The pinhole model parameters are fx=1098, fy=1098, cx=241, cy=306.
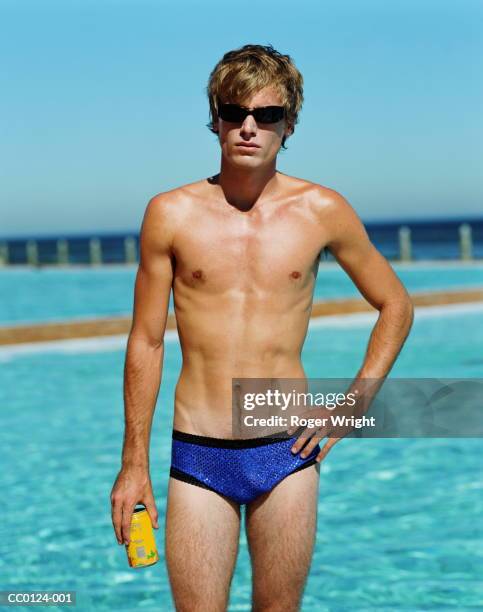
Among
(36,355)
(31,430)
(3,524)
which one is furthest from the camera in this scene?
(36,355)

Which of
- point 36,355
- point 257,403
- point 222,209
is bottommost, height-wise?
point 36,355

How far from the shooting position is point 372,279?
335 centimetres

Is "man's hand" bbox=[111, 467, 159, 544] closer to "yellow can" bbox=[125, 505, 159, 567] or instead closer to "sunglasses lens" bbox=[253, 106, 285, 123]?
"yellow can" bbox=[125, 505, 159, 567]

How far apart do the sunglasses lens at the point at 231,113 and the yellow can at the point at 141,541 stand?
1.15 metres

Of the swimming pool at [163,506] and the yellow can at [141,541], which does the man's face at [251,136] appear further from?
the swimming pool at [163,506]

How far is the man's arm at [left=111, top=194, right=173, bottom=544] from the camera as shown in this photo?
3174mm

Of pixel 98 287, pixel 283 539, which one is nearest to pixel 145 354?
pixel 283 539

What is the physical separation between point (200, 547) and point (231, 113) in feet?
4.06

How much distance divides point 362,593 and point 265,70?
365 cm

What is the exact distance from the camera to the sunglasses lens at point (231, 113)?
3119 mm

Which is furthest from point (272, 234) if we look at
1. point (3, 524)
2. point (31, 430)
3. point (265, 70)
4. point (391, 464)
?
point (31, 430)

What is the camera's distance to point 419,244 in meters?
52.6

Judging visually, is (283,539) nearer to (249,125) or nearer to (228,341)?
(228,341)

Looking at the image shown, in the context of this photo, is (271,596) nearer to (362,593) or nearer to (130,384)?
(130,384)
